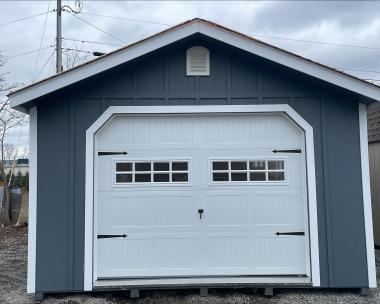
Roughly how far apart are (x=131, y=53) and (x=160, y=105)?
0.77 meters

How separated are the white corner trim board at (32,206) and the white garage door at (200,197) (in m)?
0.78

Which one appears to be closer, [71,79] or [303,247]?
[71,79]

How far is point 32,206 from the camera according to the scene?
5.14 metres

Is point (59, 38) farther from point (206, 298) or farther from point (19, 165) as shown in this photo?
point (19, 165)

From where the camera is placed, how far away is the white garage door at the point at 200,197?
17.4ft

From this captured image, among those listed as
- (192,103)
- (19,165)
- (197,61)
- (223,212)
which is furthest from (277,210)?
(19,165)

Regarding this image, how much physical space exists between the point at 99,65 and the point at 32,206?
2.00 m

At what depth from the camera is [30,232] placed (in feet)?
16.7

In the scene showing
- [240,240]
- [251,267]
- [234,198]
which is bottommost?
[251,267]

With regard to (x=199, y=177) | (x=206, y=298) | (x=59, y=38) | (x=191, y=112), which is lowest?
(x=206, y=298)

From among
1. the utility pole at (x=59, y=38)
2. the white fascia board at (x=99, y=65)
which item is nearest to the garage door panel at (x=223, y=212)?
the white fascia board at (x=99, y=65)

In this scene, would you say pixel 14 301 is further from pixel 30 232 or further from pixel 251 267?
pixel 251 267

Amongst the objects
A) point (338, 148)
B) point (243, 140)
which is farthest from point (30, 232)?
point (338, 148)

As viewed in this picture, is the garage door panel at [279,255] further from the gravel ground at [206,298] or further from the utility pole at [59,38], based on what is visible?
the utility pole at [59,38]
